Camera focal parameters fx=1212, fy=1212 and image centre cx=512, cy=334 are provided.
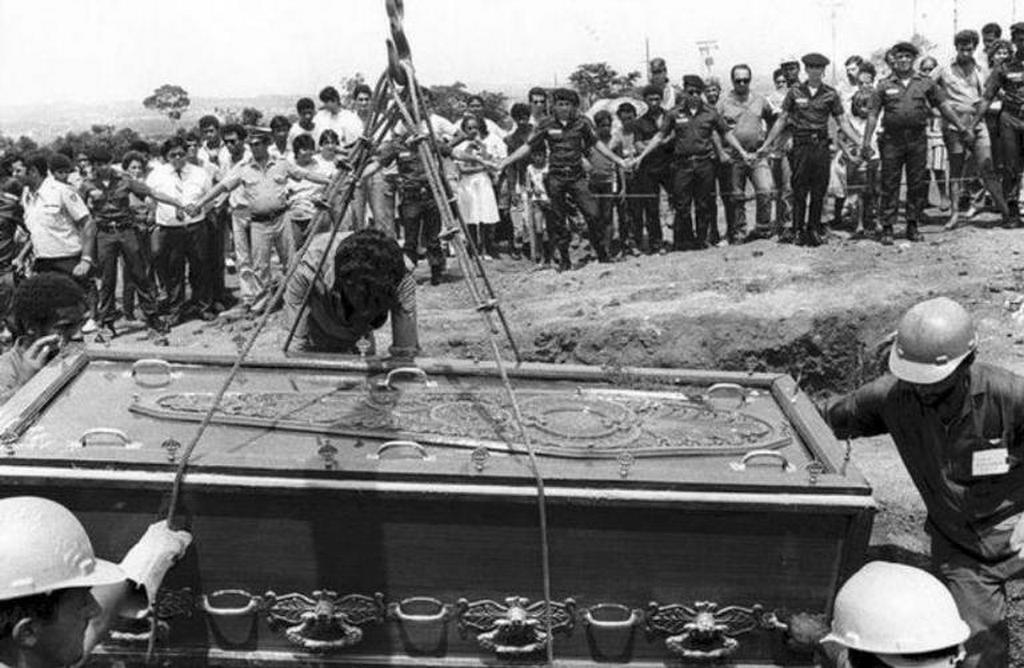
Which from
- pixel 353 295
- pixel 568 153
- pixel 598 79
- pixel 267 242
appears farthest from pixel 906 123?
pixel 598 79

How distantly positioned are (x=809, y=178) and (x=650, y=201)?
70.2 inches

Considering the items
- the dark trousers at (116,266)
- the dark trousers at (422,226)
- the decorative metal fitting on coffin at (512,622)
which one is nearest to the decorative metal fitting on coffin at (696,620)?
the decorative metal fitting on coffin at (512,622)

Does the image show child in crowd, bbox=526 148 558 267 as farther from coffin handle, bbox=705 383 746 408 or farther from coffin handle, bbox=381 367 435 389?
coffin handle, bbox=705 383 746 408

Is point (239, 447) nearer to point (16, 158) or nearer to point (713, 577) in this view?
point (713, 577)

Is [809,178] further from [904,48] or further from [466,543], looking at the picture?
[466,543]

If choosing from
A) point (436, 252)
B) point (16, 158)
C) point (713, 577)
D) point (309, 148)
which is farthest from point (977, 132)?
point (16, 158)

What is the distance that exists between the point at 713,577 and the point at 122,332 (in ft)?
28.8

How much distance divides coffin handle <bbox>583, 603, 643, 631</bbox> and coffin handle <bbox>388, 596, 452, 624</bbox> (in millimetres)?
510

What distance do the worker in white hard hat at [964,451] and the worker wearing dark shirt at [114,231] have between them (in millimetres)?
8373

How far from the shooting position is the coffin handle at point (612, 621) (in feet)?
14.4

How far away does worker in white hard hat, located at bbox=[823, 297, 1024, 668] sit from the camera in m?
4.34

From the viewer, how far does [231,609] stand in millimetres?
4477

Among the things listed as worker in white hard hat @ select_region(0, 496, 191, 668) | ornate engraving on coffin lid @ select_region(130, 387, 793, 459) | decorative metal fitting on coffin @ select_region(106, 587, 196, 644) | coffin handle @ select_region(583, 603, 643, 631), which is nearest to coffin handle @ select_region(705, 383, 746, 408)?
ornate engraving on coffin lid @ select_region(130, 387, 793, 459)

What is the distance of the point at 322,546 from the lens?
443 centimetres
